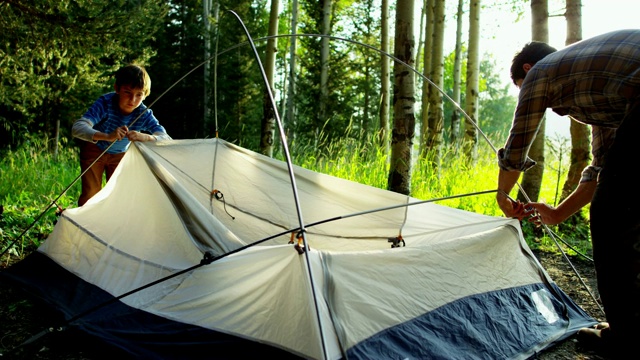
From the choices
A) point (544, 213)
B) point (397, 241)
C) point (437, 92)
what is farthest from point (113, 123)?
point (437, 92)

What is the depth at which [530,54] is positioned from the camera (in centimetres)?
186

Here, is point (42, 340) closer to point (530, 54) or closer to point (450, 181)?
point (530, 54)

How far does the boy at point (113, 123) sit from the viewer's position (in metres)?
2.62

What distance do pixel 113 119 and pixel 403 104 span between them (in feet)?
6.90

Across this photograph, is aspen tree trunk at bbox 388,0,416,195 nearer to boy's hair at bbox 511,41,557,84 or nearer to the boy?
the boy

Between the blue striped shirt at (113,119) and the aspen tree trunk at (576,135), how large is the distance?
3324mm

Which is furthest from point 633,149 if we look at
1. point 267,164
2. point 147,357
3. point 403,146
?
point 403,146

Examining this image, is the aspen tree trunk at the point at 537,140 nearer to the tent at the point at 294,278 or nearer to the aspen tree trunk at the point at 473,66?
the tent at the point at 294,278

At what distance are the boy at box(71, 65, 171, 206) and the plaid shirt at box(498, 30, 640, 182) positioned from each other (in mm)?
1815

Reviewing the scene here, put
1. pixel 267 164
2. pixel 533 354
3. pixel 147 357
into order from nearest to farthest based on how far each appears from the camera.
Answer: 1. pixel 147 357
2. pixel 533 354
3. pixel 267 164

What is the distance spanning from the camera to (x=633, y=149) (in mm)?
1393

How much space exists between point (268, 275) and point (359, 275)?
32 centimetres

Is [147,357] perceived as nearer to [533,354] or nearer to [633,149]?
[533,354]

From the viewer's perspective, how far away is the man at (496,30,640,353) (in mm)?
1414
